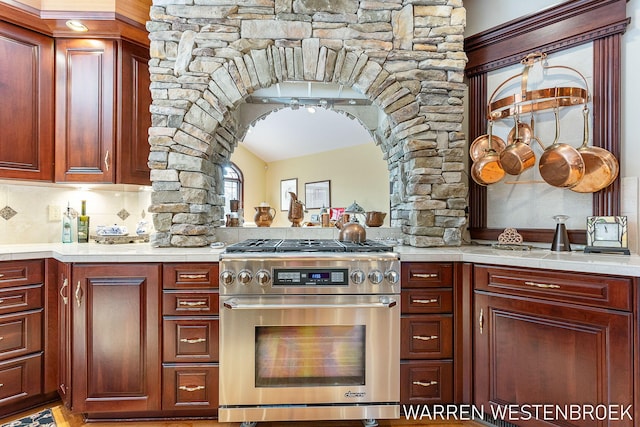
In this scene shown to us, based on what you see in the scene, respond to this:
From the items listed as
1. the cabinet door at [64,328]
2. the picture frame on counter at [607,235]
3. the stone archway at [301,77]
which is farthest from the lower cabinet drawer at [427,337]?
the cabinet door at [64,328]

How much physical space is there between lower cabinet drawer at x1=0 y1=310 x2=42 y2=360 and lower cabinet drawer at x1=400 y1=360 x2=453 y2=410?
210 cm

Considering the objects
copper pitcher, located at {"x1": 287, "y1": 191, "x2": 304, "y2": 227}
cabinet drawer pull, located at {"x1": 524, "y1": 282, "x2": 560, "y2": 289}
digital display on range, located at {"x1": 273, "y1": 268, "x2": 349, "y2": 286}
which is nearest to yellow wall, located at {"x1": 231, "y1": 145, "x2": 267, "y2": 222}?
copper pitcher, located at {"x1": 287, "y1": 191, "x2": 304, "y2": 227}

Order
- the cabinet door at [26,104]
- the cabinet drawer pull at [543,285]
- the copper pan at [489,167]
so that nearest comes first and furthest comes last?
the cabinet drawer pull at [543,285], the cabinet door at [26,104], the copper pan at [489,167]

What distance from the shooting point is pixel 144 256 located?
1.78 meters

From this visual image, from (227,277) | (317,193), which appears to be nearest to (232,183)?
(317,193)

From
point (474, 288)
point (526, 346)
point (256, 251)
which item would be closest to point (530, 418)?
point (526, 346)

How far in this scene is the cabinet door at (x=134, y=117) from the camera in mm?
2246

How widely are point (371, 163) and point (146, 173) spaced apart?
173cm

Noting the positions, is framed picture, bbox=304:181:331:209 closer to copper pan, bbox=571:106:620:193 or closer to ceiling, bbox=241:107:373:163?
ceiling, bbox=241:107:373:163

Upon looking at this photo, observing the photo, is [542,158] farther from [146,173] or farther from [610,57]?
[146,173]

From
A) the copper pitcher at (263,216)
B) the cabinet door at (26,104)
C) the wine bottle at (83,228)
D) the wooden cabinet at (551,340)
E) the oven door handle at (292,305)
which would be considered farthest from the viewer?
the copper pitcher at (263,216)

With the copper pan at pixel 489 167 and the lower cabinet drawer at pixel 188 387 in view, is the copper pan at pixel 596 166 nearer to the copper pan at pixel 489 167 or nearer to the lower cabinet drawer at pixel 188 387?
the copper pan at pixel 489 167

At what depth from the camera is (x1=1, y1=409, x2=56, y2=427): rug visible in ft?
5.94

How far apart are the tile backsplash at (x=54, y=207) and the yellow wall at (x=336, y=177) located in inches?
33.6
